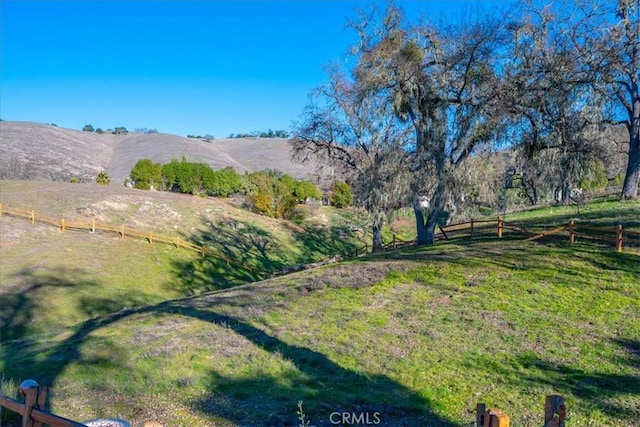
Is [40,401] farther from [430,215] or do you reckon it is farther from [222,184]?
[222,184]

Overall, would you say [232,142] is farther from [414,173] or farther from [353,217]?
[414,173]

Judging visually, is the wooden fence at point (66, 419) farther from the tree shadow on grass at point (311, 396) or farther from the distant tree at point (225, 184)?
the distant tree at point (225, 184)

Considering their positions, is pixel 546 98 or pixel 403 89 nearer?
pixel 546 98

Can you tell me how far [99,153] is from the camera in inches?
3191

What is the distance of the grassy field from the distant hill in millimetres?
30435

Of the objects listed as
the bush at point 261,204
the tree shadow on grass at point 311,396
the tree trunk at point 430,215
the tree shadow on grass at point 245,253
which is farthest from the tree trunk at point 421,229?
the bush at point 261,204

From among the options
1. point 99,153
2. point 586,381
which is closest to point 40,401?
point 586,381

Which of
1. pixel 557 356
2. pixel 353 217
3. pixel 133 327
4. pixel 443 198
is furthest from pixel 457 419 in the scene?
pixel 353 217

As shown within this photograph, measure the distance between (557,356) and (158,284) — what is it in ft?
64.5

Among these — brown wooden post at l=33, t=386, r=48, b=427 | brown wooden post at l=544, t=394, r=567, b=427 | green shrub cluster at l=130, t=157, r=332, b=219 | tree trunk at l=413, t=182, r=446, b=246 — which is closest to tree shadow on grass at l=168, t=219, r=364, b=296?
green shrub cluster at l=130, t=157, r=332, b=219

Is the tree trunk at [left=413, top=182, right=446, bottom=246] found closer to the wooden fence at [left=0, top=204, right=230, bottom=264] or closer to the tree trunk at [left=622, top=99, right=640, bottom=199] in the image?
the tree trunk at [left=622, top=99, right=640, bottom=199]

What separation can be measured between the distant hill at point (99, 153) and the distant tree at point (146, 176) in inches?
583

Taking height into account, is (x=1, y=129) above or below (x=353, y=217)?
above

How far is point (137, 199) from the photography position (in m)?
35.7
